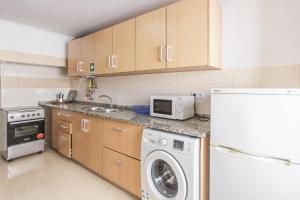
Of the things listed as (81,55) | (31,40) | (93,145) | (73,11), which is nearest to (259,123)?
(93,145)

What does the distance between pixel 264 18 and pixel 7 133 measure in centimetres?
357

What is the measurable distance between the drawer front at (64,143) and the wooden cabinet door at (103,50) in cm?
109

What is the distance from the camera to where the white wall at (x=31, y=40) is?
2791 millimetres

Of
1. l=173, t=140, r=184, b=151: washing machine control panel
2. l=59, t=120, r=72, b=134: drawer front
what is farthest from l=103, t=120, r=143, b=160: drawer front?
l=59, t=120, r=72, b=134: drawer front

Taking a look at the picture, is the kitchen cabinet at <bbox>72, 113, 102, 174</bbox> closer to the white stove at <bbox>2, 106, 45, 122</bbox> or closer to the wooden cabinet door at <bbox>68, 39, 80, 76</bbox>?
the white stove at <bbox>2, 106, 45, 122</bbox>

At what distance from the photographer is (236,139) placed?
1.20 m

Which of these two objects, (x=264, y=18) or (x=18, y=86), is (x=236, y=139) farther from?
(x=18, y=86)

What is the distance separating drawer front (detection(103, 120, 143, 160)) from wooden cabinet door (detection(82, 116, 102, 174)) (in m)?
0.13

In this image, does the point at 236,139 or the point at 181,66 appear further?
the point at 181,66

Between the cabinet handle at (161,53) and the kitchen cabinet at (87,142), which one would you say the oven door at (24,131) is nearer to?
the kitchen cabinet at (87,142)

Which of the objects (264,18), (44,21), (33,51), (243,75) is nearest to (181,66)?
(243,75)

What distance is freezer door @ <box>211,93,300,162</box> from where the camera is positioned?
40.1 inches

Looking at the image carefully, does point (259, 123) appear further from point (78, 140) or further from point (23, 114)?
point (23, 114)

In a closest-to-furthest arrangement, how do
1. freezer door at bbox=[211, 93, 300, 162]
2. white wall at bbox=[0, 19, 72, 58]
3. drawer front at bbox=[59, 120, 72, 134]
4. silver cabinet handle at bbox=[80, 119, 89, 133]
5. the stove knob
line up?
freezer door at bbox=[211, 93, 300, 162] < the stove knob < silver cabinet handle at bbox=[80, 119, 89, 133] < drawer front at bbox=[59, 120, 72, 134] < white wall at bbox=[0, 19, 72, 58]
